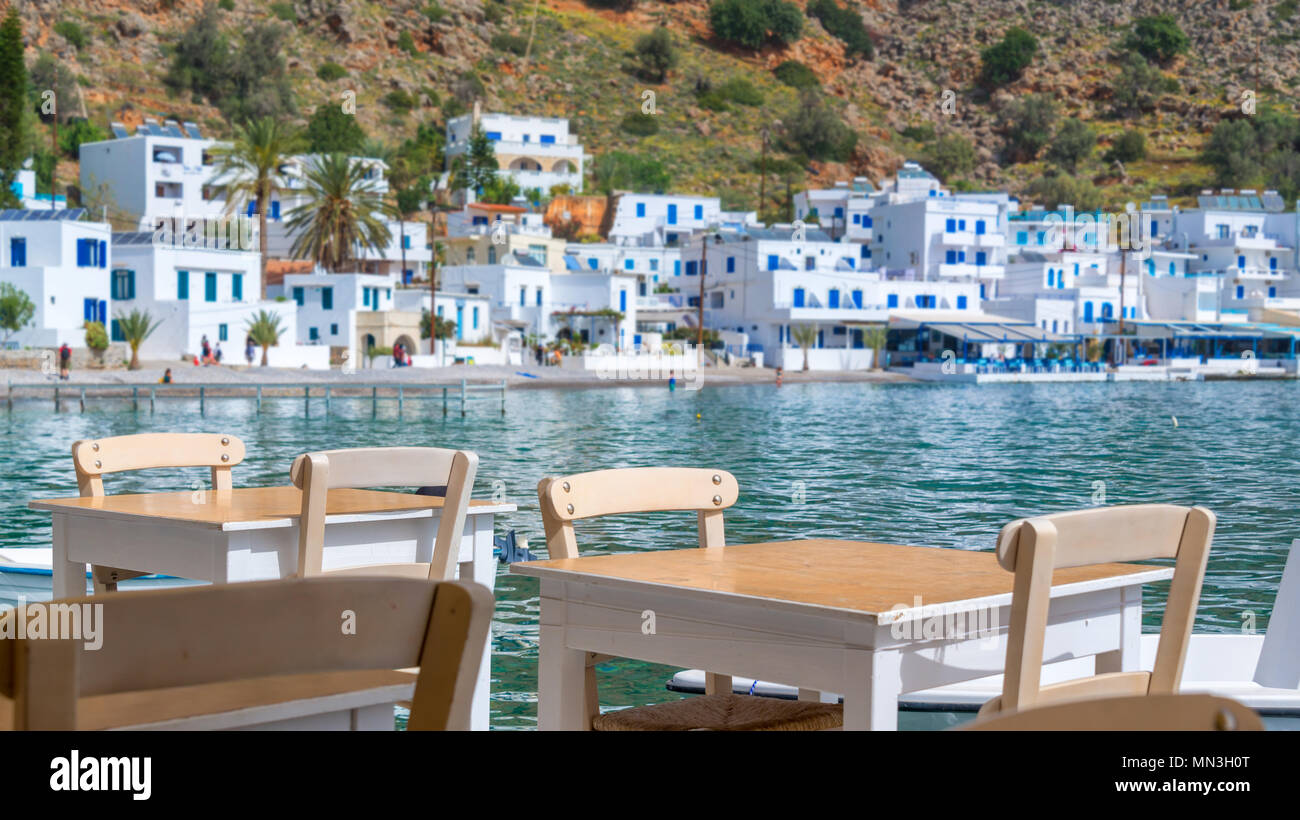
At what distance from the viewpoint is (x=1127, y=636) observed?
148 inches

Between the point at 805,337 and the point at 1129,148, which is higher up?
the point at 1129,148

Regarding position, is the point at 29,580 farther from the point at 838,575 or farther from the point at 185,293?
the point at 185,293

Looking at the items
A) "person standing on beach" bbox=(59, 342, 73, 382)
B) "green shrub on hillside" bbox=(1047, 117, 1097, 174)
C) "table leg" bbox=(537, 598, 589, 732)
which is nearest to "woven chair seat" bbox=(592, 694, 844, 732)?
"table leg" bbox=(537, 598, 589, 732)

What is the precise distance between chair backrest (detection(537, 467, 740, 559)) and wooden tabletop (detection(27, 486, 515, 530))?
0.78 m

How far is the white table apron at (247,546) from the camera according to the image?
4500 mm

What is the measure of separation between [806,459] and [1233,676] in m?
25.0

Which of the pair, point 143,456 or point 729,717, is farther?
point 143,456

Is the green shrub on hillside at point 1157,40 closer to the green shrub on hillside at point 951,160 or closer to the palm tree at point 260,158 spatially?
the green shrub on hillside at point 951,160

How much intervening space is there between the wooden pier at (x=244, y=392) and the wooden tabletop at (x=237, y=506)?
122ft

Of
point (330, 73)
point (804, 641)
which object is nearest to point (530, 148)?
point (330, 73)

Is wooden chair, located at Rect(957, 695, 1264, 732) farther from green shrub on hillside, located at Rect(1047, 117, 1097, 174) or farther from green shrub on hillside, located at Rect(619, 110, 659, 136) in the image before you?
green shrub on hillside, located at Rect(1047, 117, 1097, 174)
